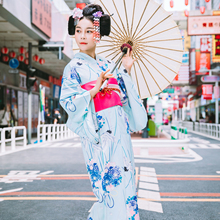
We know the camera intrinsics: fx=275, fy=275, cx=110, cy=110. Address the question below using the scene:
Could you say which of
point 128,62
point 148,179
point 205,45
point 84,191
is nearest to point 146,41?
point 128,62

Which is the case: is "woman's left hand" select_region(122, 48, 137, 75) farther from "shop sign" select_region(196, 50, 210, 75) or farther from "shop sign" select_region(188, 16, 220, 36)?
"shop sign" select_region(196, 50, 210, 75)

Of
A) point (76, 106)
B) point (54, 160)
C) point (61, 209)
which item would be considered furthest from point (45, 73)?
point (76, 106)

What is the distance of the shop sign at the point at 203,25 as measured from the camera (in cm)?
1394

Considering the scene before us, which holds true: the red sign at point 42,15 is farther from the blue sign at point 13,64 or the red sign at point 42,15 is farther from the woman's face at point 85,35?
the woman's face at point 85,35

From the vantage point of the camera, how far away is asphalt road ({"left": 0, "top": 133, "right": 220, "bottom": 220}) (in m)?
3.59

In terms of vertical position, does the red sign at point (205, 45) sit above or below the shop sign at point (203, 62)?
above

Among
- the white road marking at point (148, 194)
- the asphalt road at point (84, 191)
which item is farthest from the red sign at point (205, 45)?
the white road marking at point (148, 194)

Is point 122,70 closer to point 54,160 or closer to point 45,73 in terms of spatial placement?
point 54,160

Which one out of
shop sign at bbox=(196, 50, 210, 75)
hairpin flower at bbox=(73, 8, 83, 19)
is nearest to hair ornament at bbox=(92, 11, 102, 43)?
hairpin flower at bbox=(73, 8, 83, 19)

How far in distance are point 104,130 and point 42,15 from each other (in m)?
11.3

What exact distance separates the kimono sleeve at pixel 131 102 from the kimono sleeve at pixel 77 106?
15.5 inches

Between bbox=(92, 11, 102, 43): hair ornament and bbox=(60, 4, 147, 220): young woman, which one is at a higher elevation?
bbox=(92, 11, 102, 43): hair ornament

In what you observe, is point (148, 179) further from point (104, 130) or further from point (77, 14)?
point (77, 14)

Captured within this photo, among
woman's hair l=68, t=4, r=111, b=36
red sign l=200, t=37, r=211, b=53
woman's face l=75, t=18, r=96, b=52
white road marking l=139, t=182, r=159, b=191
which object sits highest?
red sign l=200, t=37, r=211, b=53
